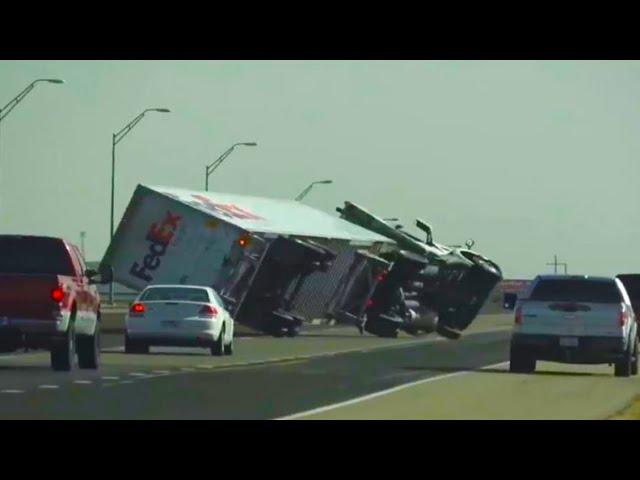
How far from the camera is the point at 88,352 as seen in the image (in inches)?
1377

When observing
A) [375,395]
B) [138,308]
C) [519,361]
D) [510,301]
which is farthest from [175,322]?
[375,395]

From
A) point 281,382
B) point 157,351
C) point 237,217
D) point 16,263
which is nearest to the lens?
point 281,382

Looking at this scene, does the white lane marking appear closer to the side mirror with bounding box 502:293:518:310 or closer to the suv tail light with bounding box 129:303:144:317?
the side mirror with bounding box 502:293:518:310

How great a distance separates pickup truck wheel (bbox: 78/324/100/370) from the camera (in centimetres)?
3494

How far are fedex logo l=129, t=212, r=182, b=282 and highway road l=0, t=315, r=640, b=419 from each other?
7807 mm

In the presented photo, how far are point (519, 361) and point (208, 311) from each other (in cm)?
750

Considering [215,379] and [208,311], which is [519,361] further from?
[208,311]

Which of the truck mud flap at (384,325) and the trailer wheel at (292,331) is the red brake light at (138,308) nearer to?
the trailer wheel at (292,331)

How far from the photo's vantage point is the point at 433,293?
68.1 metres

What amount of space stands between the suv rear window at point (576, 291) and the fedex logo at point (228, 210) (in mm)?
19339

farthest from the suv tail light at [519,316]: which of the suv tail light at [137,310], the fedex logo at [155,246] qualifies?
the fedex logo at [155,246]
